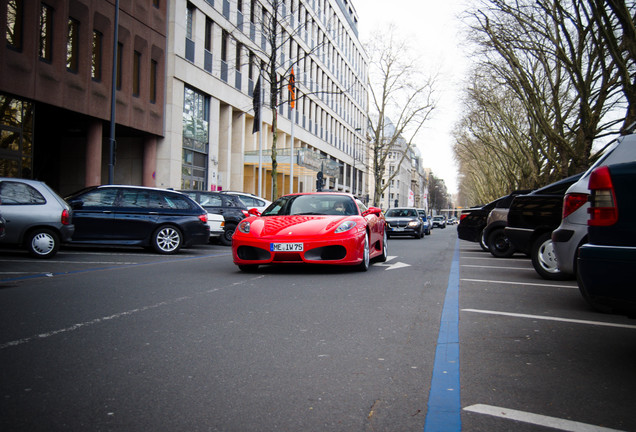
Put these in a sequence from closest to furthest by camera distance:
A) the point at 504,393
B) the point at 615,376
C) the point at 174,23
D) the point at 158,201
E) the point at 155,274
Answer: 1. the point at 504,393
2. the point at 615,376
3. the point at 155,274
4. the point at 158,201
5. the point at 174,23

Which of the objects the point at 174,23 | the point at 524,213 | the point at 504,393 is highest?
the point at 174,23

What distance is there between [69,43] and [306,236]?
16.6m

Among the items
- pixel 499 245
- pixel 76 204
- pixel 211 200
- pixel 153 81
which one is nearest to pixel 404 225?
pixel 499 245

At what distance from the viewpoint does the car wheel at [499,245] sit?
50.5 feet

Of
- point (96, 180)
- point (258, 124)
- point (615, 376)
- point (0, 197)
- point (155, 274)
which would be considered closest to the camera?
point (615, 376)

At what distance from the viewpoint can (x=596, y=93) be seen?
23.7 meters

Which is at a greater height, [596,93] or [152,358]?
[596,93]

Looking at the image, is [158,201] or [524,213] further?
[158,201]

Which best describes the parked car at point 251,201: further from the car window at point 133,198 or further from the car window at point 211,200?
the car window at point 133,198

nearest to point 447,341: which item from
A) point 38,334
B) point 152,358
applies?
point 152,358

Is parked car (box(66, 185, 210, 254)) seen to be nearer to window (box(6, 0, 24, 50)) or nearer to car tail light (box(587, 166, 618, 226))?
window (box(6, 0, 24, 50))

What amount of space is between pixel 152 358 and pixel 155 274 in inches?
202

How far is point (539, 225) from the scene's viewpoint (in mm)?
9656

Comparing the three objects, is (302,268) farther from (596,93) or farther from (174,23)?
(174,23)
